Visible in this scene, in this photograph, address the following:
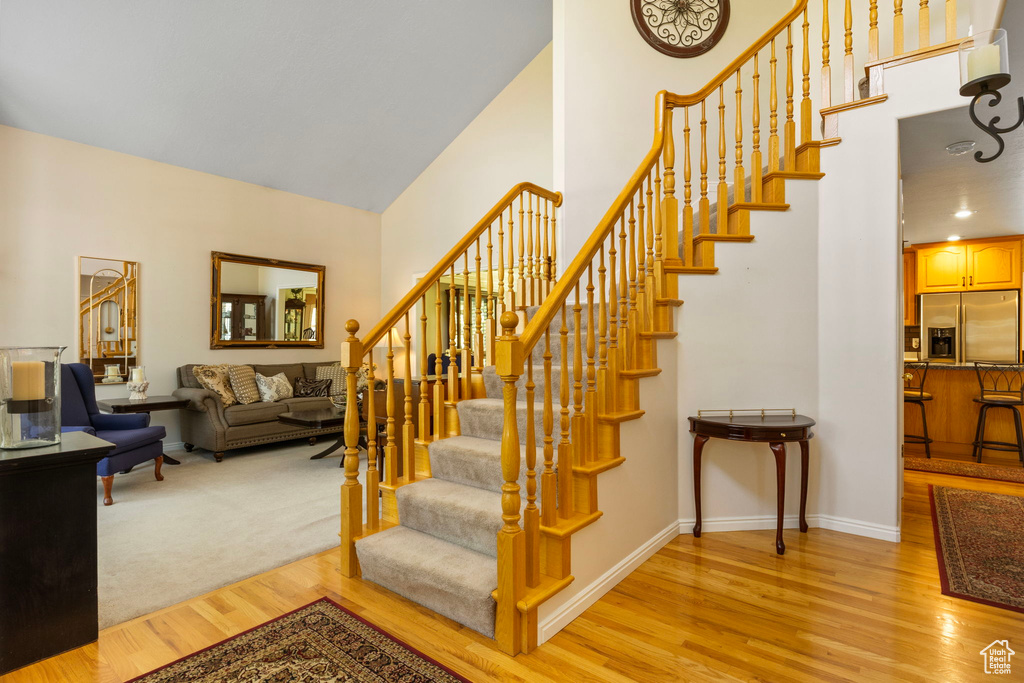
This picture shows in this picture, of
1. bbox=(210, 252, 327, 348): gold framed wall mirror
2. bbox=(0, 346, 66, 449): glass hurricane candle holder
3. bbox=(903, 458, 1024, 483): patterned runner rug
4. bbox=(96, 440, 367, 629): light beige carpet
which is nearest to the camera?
bbox=(0, 346, 66, 449): glass hurricane candle holder

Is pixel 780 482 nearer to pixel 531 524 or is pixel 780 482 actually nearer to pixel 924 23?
pixel 531 524

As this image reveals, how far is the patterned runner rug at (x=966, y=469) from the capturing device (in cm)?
413

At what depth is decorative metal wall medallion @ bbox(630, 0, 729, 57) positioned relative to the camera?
4332 mm

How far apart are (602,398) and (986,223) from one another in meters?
5.52

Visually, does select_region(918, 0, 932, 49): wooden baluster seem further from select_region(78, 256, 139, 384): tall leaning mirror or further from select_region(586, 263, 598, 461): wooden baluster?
select_region(78, 256, 139, 384): tall leaning mirror

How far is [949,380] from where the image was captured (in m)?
5.05

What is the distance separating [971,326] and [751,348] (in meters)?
5.15

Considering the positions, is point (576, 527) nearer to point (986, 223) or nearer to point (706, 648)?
point (706, 648)

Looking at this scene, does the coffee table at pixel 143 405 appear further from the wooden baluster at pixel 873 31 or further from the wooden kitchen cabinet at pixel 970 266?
the wooden kitchen cabinet at pixel 970 266

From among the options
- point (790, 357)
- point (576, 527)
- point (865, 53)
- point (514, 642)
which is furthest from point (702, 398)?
point (865, 53)

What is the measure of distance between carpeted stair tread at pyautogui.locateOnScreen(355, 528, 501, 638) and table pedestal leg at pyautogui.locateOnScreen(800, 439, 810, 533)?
71.1 inches

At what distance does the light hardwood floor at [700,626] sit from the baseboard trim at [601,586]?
0.10ft

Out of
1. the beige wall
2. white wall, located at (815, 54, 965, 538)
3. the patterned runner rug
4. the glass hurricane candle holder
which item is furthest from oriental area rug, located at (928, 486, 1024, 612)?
the beige wall

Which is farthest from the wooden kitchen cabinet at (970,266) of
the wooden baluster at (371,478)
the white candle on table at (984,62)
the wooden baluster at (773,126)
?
the wooden baluster at (371,478)
